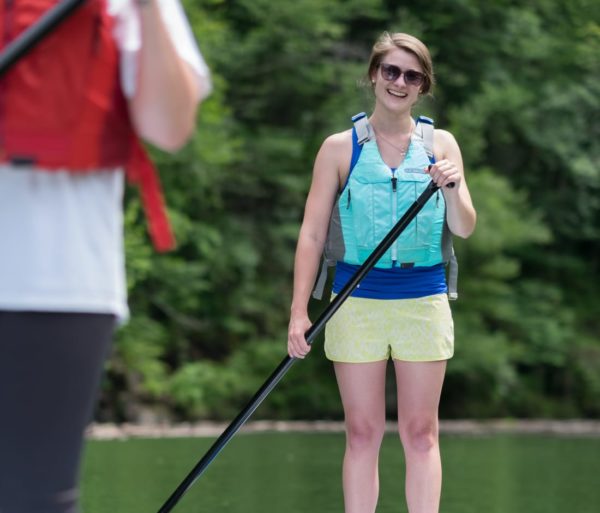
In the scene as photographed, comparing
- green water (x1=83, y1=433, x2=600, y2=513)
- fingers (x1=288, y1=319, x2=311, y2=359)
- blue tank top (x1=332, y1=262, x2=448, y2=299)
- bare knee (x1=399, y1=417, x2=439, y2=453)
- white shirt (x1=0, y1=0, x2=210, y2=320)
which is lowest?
green water (x1=83, y1=433, x2=600, y2=513)

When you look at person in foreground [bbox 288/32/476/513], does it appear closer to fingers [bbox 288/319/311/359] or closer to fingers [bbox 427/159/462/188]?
fingers [bbox 288/319/311/359]

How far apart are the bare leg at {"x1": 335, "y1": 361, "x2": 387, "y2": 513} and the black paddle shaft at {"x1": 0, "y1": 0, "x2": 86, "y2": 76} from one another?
2.53 m

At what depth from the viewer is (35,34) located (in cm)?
243

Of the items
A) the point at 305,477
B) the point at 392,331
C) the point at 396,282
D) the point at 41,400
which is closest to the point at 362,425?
the point at 392,331

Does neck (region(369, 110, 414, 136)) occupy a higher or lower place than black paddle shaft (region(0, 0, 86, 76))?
higher

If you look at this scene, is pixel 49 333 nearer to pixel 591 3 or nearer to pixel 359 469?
pixel 359 469

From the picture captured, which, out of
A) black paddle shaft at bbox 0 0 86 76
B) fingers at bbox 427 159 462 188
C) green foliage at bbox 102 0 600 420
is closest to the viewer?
black paddle shaft at bbox 0 0 86 76

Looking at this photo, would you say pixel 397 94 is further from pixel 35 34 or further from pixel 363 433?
pixel 35 34

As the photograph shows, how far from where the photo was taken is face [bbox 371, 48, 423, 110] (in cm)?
484

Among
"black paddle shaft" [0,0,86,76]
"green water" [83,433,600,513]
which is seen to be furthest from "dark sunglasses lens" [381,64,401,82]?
"green water" [83,433,600,513]

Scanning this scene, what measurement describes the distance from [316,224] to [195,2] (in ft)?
63.2

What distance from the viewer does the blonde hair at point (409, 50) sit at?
190 inches

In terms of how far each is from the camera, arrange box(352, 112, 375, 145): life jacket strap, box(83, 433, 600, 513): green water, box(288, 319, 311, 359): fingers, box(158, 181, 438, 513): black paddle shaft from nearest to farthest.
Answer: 1. box(158, 181, 438, 513): black paddle shaft
2. box(288, 319, 311, 359): fingers
3. box(352, 112, 375, 145): life jacket strap
4. box(83, 433, 600, 513): green water

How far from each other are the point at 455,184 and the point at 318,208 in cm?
48
